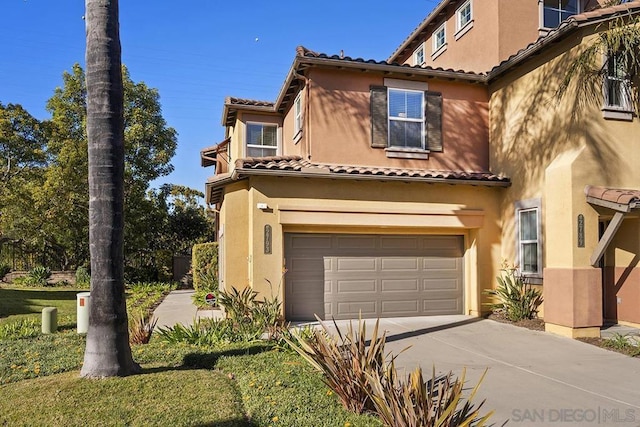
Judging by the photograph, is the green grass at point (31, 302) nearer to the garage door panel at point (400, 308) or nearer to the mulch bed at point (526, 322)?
the garage door panel at point (400, 308)

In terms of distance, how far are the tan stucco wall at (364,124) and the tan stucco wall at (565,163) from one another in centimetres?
139

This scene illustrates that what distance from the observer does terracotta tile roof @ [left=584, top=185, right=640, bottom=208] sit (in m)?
9.62

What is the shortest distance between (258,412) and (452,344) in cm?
527

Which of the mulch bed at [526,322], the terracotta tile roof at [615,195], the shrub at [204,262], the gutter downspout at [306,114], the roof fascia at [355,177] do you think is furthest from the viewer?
the shrub at [204,262]

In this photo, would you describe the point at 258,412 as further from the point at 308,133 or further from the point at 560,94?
the point at 560,94

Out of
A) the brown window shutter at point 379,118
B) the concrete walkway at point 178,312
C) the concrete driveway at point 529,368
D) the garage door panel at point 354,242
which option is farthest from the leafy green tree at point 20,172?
the concrete driveway at point 529,368

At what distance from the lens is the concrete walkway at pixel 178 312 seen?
39.4 ft

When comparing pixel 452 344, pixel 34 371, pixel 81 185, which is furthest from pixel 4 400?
pixel 81 185

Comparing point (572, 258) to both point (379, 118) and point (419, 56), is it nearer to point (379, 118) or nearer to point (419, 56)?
point (379, 118)

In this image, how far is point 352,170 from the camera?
11.8 m

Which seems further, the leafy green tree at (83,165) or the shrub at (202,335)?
the leafy green tree at (83,165)

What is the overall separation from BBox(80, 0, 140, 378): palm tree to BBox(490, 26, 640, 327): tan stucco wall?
340 inches

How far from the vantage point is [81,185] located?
71.4 ft

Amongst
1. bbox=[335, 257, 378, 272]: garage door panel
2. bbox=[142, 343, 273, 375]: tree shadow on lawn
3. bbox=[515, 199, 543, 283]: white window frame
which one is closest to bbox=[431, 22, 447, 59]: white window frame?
bbox=[515, 199, 543, 283]: white window frame
